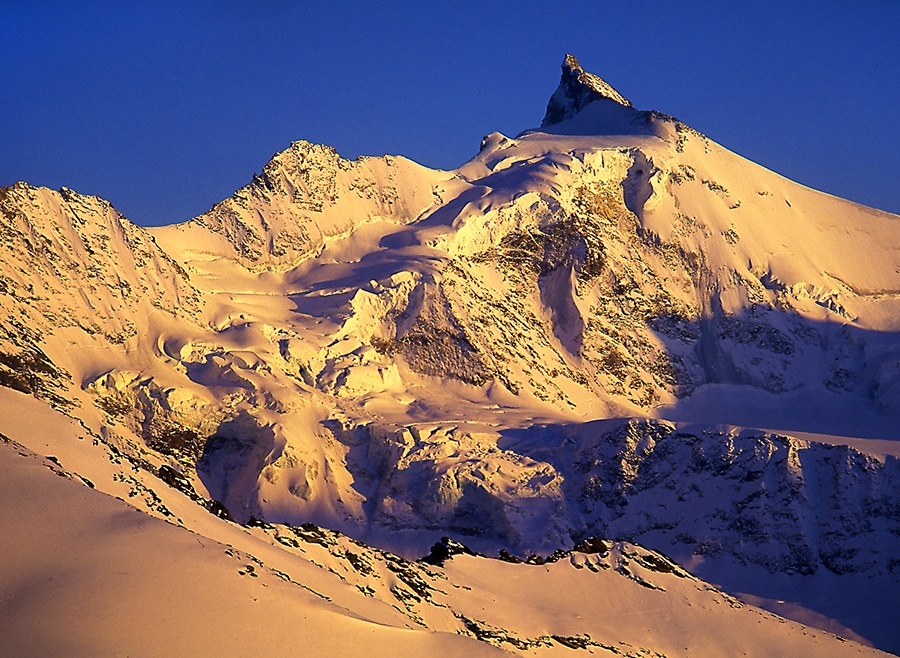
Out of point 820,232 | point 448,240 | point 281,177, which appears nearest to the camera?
point 448,240

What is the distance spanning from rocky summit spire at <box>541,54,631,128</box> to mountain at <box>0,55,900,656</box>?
875 centimetres

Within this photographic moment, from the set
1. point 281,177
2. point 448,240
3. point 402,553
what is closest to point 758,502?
point 402,553

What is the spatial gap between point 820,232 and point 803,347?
69.3 feet

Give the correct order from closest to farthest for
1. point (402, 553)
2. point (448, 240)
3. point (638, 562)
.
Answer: point (638, 562), point (402, 553), point (448, 240)

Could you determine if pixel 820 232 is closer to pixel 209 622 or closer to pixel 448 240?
pixel 448 240

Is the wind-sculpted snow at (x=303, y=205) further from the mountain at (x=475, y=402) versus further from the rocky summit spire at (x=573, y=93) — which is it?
the rocky summit spire at (x=573, y=93)

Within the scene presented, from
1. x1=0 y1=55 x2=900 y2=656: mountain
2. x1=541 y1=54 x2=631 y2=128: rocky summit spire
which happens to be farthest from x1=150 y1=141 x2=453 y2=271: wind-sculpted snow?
x1=541 y1=54 x2=631 y2=128: rocky summit spire

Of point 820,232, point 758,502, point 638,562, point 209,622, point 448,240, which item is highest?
point 820,232

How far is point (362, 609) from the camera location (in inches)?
1564

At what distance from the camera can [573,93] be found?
164 m

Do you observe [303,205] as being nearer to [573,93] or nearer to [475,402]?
[475,402]

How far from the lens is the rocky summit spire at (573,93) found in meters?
160

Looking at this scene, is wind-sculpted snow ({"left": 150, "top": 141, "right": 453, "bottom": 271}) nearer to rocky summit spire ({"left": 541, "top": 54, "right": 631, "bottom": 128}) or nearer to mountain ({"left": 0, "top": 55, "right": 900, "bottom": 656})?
mountain ({"left": 0, "top": 55, "right": 900, "bottom": 656})

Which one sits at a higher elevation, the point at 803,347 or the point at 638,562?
the point at 803,347
